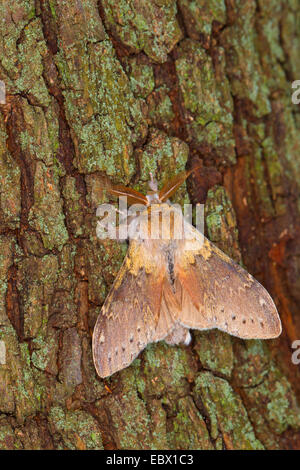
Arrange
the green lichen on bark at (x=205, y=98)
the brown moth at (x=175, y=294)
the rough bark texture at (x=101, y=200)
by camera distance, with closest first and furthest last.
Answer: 1. the rough bark texture at (x=101, y=200)
2. the brown moth at (x=175, y=294)
3. the green lichen on bark at (x=205, y=98)

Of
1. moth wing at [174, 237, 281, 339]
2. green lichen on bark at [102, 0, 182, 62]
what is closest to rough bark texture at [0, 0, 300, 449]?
green lichen on bark at [102, 0, 182, 62]

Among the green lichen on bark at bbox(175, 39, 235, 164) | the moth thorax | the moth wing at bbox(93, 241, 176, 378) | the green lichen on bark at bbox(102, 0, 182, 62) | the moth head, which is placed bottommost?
the moth wing at bbox(93, 241, 176, 378)

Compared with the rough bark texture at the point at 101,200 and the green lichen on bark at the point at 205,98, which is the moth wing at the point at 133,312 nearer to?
the rough bark texture at the point at 101,200

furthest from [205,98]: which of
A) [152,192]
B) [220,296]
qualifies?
[220,296]

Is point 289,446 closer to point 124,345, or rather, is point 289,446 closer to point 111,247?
point 124,345

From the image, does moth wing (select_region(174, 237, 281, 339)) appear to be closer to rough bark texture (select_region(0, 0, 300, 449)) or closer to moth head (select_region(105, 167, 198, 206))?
rough bark texture (select_region(0, 0, 300, 449))

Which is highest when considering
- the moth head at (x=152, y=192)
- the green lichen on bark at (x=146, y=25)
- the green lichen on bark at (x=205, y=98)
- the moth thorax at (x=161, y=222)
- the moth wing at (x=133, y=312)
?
the green lichen on bark at (x=146, y=25)

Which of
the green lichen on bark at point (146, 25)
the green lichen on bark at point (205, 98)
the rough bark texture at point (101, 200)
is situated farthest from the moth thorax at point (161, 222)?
the green lichen on bark at point (146, 25)
